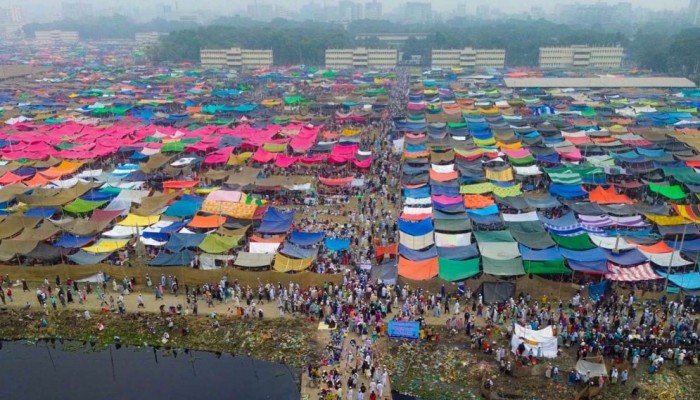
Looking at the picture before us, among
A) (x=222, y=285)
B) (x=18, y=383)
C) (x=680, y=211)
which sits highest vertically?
(x=680, y=211)

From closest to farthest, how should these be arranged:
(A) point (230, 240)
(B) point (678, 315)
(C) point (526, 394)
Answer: (C) point (526, 394) < (B) point (678, 315) < (A) point (230, 240)

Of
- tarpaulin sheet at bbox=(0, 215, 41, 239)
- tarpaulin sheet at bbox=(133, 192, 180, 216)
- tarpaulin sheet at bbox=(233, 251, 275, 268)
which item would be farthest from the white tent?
tarpaulin sheet at bbox=(0, 215, 41, 239)

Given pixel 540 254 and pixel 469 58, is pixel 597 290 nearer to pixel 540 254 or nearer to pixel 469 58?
pixel 540 254

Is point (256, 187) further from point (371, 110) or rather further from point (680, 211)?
point (371, 110)

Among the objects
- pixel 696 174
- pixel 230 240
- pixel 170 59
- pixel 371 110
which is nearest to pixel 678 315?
pixel 696 174

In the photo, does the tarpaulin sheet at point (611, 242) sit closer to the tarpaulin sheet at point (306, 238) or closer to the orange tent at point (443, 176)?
the orange tent at point (443, 176)

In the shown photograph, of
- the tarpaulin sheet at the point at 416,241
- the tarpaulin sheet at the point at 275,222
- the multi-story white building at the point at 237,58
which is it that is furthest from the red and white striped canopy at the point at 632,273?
the multi-story white building at the point at 237,58

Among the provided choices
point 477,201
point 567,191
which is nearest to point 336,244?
point 477,201
